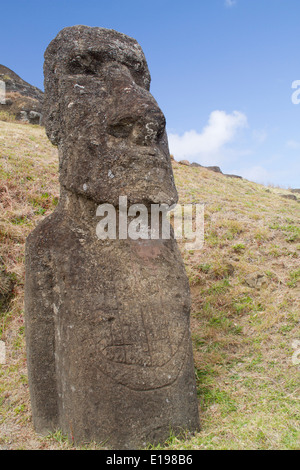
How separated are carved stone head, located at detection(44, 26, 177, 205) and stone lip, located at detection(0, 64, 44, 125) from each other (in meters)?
10.0

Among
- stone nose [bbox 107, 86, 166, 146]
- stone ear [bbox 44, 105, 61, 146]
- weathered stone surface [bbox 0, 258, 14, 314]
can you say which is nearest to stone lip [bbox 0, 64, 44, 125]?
weathered stone surface [bbox 0, 258, 14, 314]

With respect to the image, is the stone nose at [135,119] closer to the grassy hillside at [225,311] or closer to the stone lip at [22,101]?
the grassy hillside at [225,311]

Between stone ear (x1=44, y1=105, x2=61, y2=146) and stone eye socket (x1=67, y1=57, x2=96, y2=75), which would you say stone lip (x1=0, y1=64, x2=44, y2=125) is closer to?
stone ear (x1=44, y1=105, x2=61, y2=146)

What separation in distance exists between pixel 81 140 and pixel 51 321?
1.42 metres

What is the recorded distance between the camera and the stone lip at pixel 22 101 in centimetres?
1488

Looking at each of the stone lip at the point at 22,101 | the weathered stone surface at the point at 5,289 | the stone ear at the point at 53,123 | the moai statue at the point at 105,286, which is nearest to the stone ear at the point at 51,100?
the stone ear at the point at 53,123

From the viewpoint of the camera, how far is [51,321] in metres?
3.40

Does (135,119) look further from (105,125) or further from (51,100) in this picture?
(51,100)

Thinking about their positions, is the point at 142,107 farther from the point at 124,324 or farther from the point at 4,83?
the point at 4,83

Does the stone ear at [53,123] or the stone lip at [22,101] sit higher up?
the stone lip at [22,101]

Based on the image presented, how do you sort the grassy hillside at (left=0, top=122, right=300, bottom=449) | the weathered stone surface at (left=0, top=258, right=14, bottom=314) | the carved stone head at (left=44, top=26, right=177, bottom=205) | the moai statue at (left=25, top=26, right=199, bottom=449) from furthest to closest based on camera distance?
the weathered stone surface at (left=0, top=258, right=14, bottom=314)
the grassy hillside at (left=0, top=122, right=300, bottom=449)
the carved stone head at (left=44, top=26, right=177, bottom=205)
the moai statue at (left=25, top=26, right=199, bottom=449)

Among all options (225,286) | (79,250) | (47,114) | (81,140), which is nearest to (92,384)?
(79,250)

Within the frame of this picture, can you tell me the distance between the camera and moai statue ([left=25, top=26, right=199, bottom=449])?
9.86 feet

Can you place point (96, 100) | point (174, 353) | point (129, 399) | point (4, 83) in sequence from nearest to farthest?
point (129, 399), point (174, 353), point (96, 100), point (4, 83)
